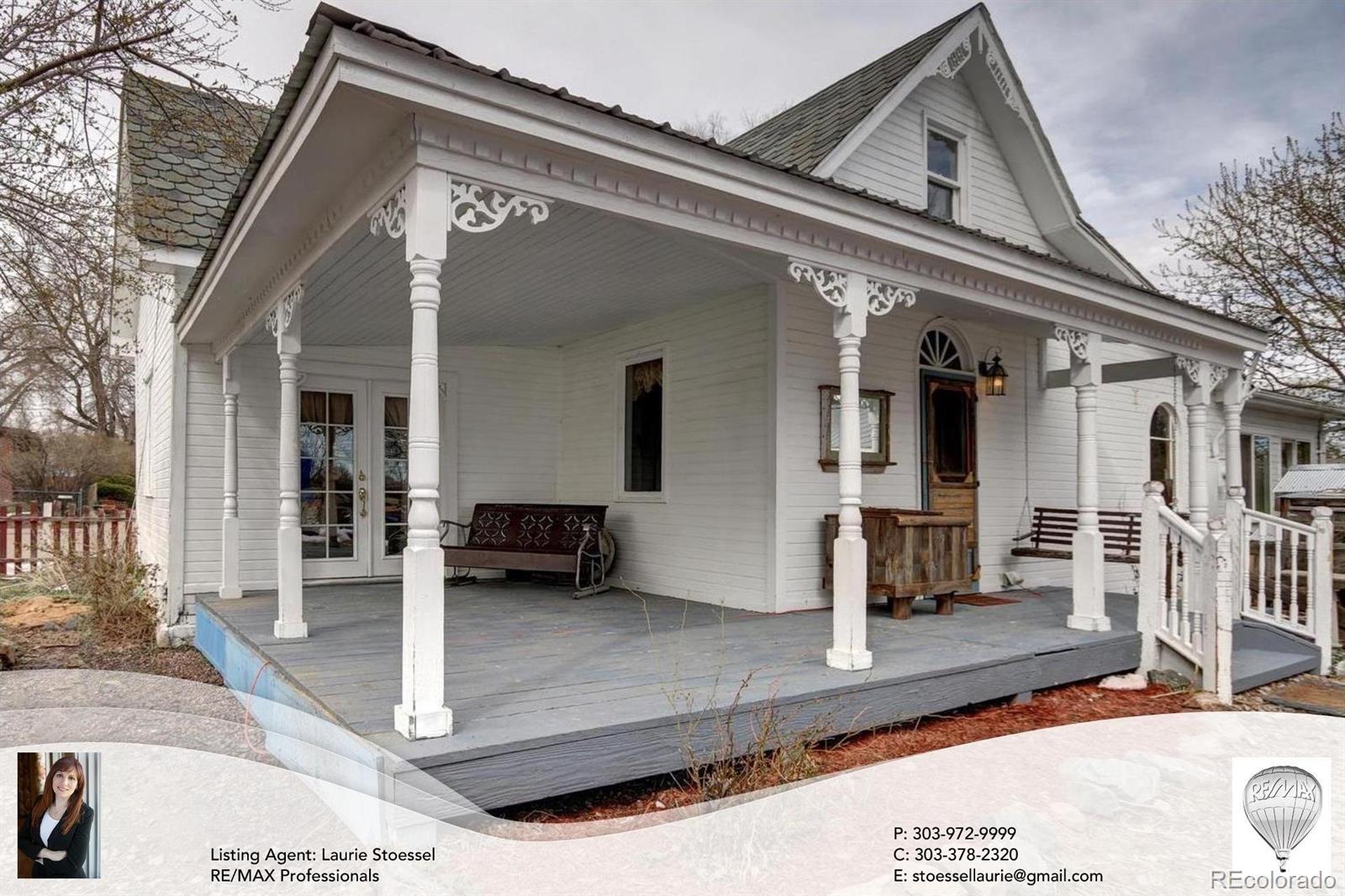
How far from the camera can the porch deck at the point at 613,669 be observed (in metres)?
3.01

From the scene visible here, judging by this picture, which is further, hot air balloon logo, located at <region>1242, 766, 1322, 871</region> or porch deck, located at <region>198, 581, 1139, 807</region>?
hot air balloon logo, located at <region>1242, 766, 1322, 871</region>

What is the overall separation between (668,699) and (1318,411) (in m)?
14.5

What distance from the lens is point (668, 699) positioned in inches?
137

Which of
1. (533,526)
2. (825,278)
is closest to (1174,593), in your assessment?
(825,278)

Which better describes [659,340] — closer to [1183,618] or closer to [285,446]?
[285,446]

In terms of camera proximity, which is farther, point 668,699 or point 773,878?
point 668,699

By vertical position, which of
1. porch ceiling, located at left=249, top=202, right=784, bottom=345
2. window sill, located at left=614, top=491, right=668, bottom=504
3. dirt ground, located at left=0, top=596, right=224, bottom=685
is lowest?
dirt ground, located at left=0, top=596, right=224, bottom=685

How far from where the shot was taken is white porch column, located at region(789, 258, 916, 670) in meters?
4.31

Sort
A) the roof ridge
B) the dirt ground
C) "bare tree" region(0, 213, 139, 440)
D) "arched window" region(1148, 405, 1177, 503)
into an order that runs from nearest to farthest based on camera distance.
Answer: the dirt ground < "bare tree" region(0, 213, 139, 440) < the roof ridge < "arched window" region(1148, 405, 1177, 503)

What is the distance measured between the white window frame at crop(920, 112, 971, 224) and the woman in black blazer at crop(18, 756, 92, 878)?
7.58 m

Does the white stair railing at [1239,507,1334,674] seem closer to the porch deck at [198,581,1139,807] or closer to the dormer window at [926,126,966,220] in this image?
the porch deck at [198,581,1139,807]

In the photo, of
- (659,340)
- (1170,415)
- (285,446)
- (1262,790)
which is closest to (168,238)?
(285,446)

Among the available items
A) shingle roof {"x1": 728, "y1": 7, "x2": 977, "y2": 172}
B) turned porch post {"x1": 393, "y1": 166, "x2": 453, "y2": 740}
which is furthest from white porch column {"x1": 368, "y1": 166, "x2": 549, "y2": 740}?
shingle roof {"x1": 728, "y1": 7, "x2": 977, "y2": 172}

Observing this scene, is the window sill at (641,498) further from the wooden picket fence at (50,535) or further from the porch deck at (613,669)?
the wooden picket fence at (50,535)
